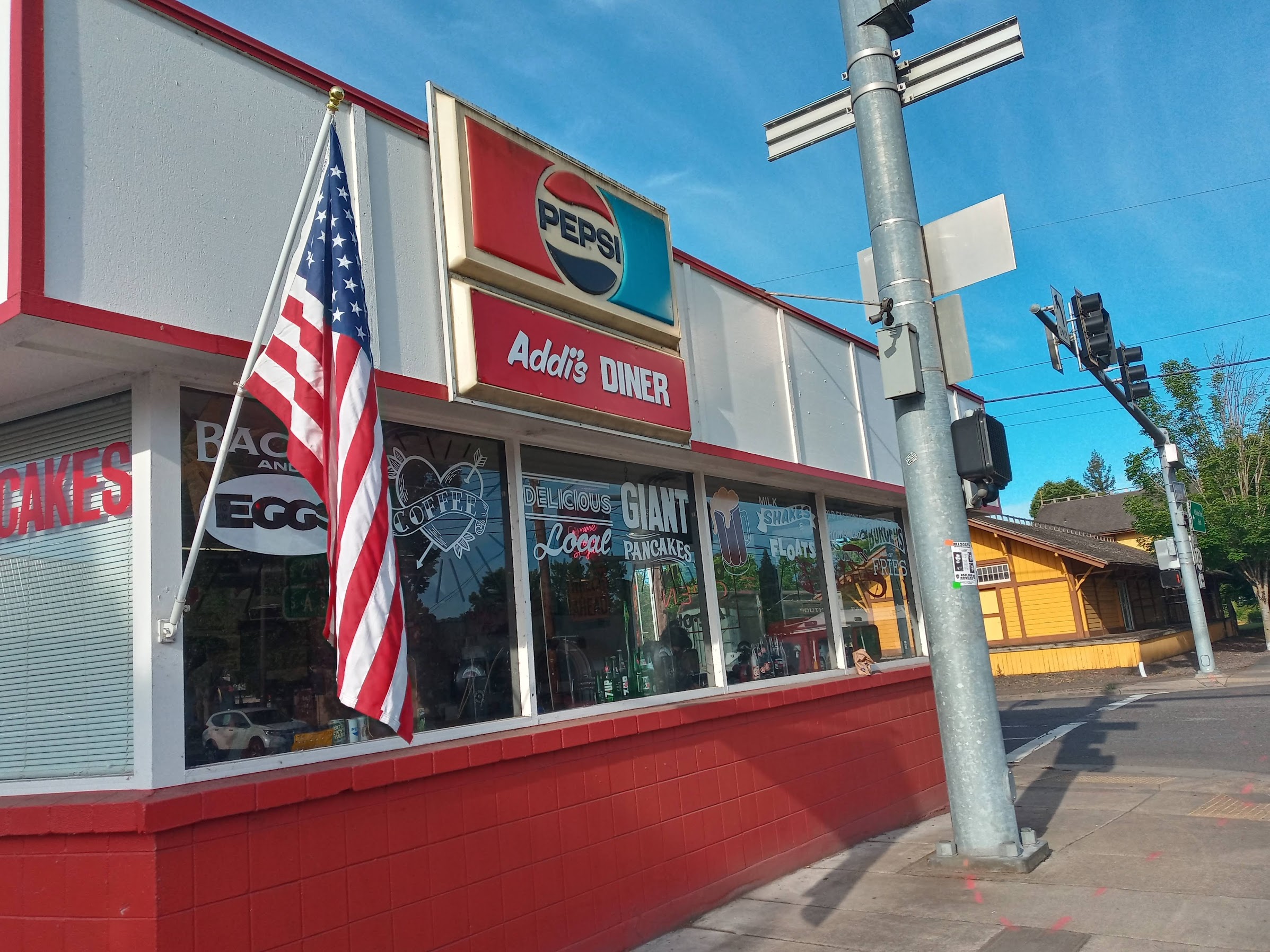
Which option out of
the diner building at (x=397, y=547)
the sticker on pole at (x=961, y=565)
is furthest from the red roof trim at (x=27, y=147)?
the sticker on pole at (x=961, y=565)

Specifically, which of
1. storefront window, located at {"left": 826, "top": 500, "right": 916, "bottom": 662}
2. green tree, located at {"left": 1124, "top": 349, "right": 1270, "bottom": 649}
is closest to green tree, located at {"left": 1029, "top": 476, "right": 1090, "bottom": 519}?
green tree, located at {"left": 1124, "top": 349, "right": 1270, "bottom": 649}

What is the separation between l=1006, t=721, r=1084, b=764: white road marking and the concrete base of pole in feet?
18.6

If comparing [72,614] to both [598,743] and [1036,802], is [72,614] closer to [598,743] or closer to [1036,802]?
[598,743]

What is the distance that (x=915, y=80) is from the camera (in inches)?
287

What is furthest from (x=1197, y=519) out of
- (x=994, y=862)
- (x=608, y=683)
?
(x=608, y=683)

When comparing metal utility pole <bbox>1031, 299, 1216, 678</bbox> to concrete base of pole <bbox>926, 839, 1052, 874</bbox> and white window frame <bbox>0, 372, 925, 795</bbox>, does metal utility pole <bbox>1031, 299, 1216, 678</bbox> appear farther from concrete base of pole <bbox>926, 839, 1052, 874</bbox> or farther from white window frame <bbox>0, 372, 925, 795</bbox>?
white window frame <bbox>0, 372, 925, 795</bbox>

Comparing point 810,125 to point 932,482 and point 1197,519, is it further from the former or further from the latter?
point 1197,519

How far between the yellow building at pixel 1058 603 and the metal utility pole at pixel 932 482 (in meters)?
23.0

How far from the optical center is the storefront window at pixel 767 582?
26.3ft

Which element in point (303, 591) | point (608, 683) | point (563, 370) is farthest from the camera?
point (608, 683)

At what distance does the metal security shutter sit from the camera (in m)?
4.25

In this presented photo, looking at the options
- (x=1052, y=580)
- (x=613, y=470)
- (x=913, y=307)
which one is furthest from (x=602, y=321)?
(x=1052, y=580)

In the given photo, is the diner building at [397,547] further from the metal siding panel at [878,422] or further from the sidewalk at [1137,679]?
the sidewalk at [1137,679]

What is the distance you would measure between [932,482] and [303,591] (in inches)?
166
